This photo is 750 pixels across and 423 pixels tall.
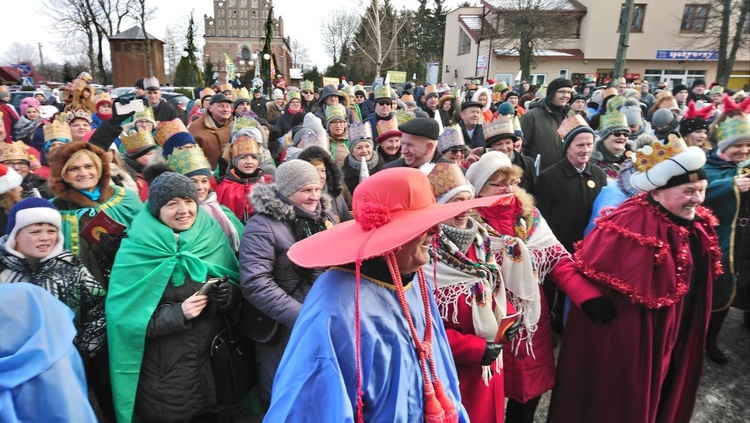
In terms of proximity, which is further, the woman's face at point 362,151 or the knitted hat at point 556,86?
the knitted hat at point 556,86

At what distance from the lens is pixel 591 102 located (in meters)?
12.2

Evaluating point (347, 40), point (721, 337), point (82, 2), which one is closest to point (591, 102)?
point (721, 337)

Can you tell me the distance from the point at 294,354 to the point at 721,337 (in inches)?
209

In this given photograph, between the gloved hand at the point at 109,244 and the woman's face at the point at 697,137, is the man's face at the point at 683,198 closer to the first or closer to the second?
the woman's face at the point at 697,137

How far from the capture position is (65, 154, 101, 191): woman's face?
10.6 feet

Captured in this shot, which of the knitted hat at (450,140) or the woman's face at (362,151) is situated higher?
the knitted hat at (450,140)

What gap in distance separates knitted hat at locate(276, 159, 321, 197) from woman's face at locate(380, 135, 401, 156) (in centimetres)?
278

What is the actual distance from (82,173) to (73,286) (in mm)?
994

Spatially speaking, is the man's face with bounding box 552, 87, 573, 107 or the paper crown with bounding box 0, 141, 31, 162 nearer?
the paper crown with bounding box 0, 141, 31, 162

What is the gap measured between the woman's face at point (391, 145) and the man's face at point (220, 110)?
8.04 ft

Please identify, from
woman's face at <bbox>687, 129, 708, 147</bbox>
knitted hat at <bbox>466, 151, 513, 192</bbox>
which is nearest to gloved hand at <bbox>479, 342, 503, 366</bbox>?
knitted hat at <bbox>466, 151, 513, 192</bbox>

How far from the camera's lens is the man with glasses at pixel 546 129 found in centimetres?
596

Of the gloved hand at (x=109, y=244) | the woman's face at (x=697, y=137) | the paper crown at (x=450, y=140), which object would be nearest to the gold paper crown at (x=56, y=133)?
the gloved hand at (x=109, y=244)

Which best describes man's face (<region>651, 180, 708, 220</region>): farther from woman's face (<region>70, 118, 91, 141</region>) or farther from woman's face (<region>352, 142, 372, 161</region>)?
woman's face (<region>70, 118, 91, 141</region>)
